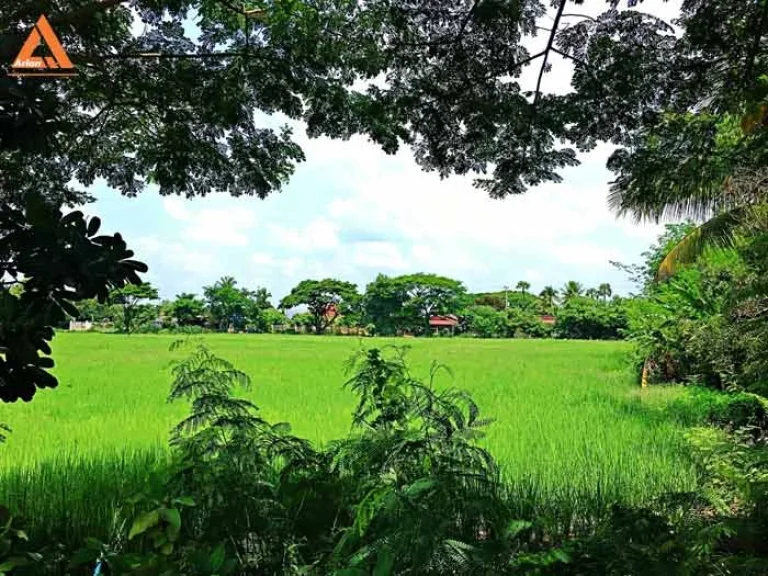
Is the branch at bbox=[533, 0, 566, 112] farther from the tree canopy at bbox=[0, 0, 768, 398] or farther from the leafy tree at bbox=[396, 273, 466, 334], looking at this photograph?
the leafy tree at bbox=[396, 273, 466, 334]

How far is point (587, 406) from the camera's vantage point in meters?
6.88

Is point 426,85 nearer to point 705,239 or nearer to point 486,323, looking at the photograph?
point 705,239

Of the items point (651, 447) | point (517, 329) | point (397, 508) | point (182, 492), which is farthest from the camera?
point (517, 329)

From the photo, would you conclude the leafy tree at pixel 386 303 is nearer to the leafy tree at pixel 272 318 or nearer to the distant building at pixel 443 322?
the distant building at pixel 443 322

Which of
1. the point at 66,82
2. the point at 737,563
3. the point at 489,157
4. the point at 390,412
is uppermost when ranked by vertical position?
the point at 66,82

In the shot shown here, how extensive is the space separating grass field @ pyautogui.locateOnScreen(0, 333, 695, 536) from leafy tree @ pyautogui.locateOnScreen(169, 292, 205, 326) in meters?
26.0

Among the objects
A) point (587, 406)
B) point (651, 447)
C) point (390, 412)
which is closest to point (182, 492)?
point (390, 412)

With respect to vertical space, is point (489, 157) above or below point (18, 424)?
above

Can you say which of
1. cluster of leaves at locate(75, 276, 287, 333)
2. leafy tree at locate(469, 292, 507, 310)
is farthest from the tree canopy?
leafy tree at locate(469, 292, 507, 310)

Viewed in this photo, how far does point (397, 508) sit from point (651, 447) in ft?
12.0

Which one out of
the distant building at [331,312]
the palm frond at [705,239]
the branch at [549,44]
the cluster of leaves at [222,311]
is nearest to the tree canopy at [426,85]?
the branch at [549,44]

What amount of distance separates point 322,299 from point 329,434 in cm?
3783

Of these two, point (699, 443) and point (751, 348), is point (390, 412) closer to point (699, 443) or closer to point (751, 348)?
point (699, 443)

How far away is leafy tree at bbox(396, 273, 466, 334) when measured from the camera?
42812mm
